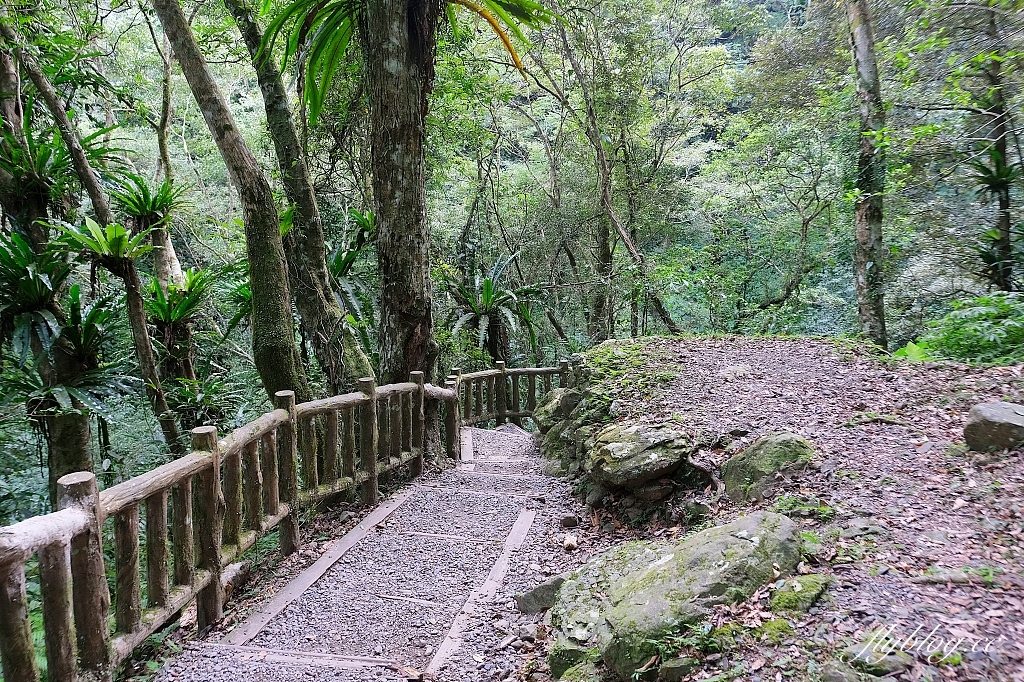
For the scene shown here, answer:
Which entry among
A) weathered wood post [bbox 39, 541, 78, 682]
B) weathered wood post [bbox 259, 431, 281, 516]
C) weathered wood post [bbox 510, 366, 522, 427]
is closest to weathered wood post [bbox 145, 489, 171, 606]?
weathered wood post [bbox 39, 541, 78, 682]

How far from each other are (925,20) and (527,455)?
19.8 ft

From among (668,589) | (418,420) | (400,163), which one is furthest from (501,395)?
(668,589)

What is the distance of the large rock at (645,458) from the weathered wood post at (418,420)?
1.93 meters

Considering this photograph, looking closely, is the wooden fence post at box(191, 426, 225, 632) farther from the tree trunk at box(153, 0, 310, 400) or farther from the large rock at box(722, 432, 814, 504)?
the large rock at box(722, 432, 814, 504)

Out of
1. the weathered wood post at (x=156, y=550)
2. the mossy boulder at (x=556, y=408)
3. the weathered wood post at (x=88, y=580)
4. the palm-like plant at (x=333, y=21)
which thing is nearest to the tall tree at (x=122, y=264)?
the palm-like plant at (x=333, y=21)

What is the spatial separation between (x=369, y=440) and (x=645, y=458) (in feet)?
7.07

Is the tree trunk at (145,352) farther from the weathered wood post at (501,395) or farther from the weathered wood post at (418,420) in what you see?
the weathered wood post at (501,395)

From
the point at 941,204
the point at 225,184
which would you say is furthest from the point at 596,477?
the point at 225,184

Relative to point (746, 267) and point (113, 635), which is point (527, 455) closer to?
point (113, 635)

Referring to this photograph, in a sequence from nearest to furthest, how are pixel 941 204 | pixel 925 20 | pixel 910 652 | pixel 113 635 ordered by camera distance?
pixel 910 652 → pixel 113 635 → pixel 925 20 → pixel 941 204

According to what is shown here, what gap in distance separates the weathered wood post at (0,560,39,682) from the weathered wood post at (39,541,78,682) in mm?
108

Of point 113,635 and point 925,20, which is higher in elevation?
point 925,20

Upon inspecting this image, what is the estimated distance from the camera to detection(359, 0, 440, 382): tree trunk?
15.9ft

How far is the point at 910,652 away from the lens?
1.73m
